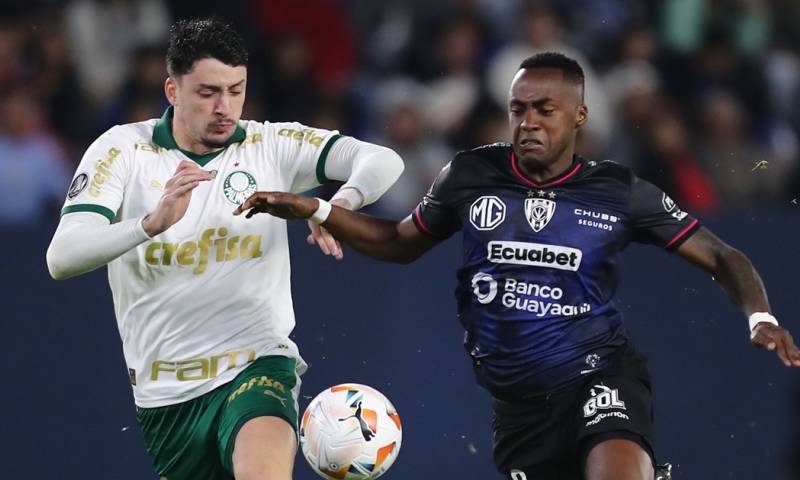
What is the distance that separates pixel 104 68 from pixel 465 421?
3.01 meters

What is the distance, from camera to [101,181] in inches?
197

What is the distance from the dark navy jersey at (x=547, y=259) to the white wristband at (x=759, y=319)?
0.41 metres

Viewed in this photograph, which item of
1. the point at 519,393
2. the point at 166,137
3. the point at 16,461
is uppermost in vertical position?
the point at 166,137

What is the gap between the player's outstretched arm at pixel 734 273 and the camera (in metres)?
4.64

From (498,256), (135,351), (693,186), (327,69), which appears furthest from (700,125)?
(135,351)

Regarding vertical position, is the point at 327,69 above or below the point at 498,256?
above

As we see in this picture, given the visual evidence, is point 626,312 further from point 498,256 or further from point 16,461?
point 16,461

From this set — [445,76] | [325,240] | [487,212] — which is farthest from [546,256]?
[445,76]

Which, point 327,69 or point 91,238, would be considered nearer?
point 91,238

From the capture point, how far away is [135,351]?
518 centimetres

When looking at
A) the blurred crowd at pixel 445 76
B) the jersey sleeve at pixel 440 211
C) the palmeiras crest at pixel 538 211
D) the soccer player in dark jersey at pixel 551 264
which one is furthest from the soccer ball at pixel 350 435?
the blurred crowd at pixel 445 76

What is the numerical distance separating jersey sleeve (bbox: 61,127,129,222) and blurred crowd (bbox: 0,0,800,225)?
2.37 meters

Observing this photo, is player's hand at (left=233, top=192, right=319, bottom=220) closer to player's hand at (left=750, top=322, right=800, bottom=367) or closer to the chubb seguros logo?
the chubb seguros logo

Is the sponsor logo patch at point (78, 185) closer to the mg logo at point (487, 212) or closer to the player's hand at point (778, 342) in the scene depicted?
the mg logo at point (487, 212)
